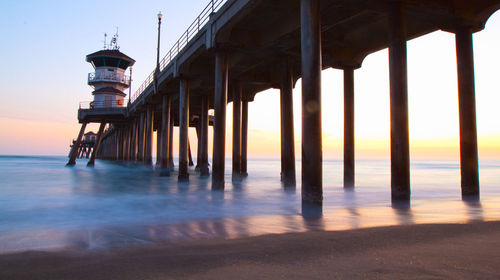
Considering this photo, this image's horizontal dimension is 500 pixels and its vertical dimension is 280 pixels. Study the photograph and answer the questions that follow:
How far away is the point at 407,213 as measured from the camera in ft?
28.0

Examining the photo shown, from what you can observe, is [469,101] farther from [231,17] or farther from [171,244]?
[171,244]

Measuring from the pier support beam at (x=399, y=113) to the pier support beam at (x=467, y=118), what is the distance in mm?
3019

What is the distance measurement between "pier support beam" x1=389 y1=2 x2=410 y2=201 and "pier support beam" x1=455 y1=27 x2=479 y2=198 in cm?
302

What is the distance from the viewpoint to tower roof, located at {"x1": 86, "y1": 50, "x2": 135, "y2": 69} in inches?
1925

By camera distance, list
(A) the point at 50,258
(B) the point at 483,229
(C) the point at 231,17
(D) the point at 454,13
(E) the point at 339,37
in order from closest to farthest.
Result: (A) the point at 50,258, (B) the point at 483,229, (D) the point at 454,13, (C) the point at 231,17, (E) the point at 339,37

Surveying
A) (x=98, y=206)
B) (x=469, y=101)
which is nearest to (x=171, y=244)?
(x=98, y=206)

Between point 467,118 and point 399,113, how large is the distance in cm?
343

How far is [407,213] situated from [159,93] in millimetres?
23154

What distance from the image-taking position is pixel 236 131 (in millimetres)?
21422

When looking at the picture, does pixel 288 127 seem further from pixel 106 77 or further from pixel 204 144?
pixel 106 77

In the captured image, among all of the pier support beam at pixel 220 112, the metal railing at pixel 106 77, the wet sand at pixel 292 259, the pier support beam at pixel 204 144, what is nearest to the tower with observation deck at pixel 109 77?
the metal railing at pixel 106 77

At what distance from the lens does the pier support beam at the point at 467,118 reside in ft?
39.7

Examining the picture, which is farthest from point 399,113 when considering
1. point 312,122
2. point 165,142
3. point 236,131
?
point 165,142

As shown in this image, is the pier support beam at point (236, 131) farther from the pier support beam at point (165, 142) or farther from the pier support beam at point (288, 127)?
the pier support beam at point (165, 142)
